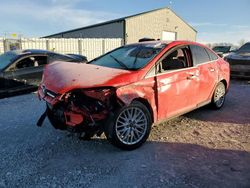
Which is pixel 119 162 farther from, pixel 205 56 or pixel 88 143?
pixel 205 56

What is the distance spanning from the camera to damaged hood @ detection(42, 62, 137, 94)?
3533 mm

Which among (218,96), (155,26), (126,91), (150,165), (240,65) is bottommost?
(150,165)

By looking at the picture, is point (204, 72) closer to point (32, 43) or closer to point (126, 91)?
point (126, 91)

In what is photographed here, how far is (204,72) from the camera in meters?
5.27

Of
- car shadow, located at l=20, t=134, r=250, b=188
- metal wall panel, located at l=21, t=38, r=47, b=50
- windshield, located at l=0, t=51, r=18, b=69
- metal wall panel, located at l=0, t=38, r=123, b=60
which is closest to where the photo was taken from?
car shadow, located at l=20, t=134, r=250, b=188

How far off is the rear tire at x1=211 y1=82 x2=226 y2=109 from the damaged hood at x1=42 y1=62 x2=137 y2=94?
2827 millimetres

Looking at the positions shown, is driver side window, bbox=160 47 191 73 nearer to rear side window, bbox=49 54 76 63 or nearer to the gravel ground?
the gravel ground

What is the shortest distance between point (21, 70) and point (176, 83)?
4767 millimetres

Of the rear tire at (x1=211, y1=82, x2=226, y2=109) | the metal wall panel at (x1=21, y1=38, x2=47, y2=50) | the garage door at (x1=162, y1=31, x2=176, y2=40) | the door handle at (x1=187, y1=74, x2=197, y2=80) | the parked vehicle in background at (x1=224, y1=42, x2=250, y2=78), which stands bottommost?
the rear tire at (x1=211, y1=82, x2=226, y2=109)

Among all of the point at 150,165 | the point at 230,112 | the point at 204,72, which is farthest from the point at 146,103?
the point at 230,112

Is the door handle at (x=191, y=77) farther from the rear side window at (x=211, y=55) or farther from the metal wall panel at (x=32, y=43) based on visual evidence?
the metal wall panel at (x=32, y=43)

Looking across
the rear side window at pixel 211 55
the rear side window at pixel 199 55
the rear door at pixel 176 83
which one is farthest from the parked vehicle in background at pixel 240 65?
the rear door at pixel 176 83

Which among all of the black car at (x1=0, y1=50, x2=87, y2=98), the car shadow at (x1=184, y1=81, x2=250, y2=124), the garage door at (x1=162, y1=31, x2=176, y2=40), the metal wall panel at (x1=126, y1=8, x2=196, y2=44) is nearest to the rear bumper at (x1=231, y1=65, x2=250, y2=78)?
the car shadow at (x1=184, y1=81, x2=250, y2=124)

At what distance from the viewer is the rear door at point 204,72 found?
5.17 m
